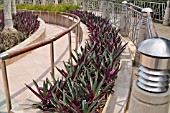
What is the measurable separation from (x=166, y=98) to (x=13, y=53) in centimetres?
173

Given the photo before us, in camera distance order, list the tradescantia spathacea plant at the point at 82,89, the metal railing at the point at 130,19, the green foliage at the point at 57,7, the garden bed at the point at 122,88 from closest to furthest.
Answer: the tradescantia spathacea plant at the point at 82,89 < the garden bed at the point at 122,88 < the metal railing at the point at 130,19 < the green foliage at the point at 57,7

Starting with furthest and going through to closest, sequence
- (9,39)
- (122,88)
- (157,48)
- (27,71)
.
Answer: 1. (9,39)
2. (27,71)
3. (122,88)
4. (157,48)

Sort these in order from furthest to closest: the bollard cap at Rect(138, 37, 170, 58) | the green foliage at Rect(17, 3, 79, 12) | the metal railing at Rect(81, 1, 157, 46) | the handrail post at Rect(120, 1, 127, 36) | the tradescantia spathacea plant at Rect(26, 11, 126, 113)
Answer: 1. the green foliage at Rect(17, 3, 79, 12)
2. the handrail post at Rect(120, 1, 127, 36)
3. the metal railing at Rect(81, 1, 157, 46)
4. the tradescantia spathacea plant at Rect(26, 11, 126, 113)
5. the bollard cap at Rect(138, 37, 170, 58)

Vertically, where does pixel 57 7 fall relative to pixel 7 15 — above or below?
above

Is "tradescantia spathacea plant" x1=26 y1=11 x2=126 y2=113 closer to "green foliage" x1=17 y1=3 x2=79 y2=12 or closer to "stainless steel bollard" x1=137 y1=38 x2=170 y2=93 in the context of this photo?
"stainless steel bollard" x1=137 y1=38 x2=170 y2=93

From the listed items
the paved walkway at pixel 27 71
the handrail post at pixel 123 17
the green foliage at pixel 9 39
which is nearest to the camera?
the paved walkway at pixel 27 71

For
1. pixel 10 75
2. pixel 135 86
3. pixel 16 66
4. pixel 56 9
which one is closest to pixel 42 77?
pixel 10 75

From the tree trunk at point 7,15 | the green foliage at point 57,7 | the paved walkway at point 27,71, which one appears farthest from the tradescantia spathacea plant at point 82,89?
the green foliage at point 57,7

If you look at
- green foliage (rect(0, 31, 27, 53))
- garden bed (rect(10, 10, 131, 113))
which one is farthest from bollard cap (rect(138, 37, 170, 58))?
green foliage (rect(0, 31, 27, 53))

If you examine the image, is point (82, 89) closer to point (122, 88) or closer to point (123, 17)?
point (122, 88)

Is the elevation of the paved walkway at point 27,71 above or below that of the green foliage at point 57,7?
below

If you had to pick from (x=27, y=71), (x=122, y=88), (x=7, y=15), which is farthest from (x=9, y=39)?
(x=122, y=88)

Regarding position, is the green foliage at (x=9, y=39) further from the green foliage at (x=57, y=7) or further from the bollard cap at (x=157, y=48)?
the green foliage at (x=57, y=7)

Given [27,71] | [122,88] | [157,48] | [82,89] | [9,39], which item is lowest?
[27,71]
